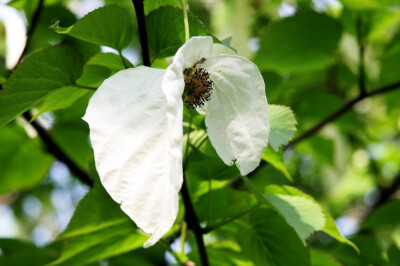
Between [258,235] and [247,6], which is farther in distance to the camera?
[247,6]

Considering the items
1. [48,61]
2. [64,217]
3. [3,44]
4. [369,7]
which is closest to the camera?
[48,61]

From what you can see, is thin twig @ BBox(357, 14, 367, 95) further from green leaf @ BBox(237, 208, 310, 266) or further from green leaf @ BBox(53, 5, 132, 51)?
green leaf @ BBox(53, 5, 132, 51)

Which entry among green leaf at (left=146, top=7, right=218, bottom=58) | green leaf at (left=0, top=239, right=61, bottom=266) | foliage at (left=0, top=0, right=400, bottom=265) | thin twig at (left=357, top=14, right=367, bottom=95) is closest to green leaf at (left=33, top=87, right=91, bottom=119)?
foliage at (left=0, top=0, right=400, bottom=265)

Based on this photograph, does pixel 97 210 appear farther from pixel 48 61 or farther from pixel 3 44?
pixel 3 44

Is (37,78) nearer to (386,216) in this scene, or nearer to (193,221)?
(193,221)

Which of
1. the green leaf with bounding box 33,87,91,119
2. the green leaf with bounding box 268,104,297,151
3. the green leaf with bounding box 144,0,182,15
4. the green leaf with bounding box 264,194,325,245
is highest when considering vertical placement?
the green leaf with bounding box 144,0,182,15

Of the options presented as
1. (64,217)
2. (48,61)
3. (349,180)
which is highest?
(48,61)

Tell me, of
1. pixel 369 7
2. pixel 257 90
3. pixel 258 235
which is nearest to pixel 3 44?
pixel 369 7
